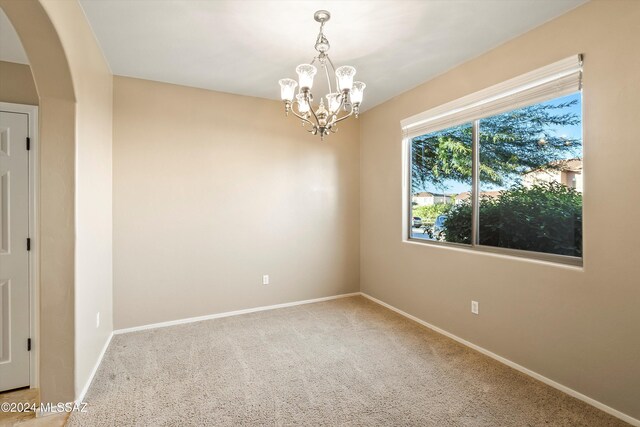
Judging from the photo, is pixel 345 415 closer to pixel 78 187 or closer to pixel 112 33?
pixel 78 187

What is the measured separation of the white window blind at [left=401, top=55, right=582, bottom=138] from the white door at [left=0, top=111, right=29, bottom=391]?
3.62 meters

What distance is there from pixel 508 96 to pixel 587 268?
1.47 m

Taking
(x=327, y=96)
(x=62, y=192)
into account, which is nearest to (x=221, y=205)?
(x=62, y=192)

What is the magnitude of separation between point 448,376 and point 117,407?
2377 mm

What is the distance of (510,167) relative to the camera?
2.79m

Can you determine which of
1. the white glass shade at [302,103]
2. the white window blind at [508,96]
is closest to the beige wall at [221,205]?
the white window blind at [508,96]

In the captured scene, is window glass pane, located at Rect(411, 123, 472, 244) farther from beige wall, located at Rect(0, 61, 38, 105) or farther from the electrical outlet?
beige wall, located at Rect(0, 61, 38, 105)

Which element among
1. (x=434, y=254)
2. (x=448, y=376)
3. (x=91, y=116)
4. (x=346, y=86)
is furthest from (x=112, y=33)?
(x=448, y=376)

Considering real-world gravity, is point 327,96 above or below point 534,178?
above

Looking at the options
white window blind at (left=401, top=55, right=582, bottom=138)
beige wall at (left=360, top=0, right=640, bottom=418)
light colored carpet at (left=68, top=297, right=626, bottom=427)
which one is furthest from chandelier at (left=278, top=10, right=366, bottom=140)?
light colored carpet at (left=68, top=297, right=626, bottom=427)

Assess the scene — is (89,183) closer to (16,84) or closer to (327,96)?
(16,84)

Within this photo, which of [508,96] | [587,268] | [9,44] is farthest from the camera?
[508,96]

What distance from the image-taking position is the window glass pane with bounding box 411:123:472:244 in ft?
10.6

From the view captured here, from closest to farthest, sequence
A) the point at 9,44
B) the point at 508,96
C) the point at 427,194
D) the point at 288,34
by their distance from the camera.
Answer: the point at 9,44 < the point at 288,34 < the point at 508,96 < the point at 427,194
